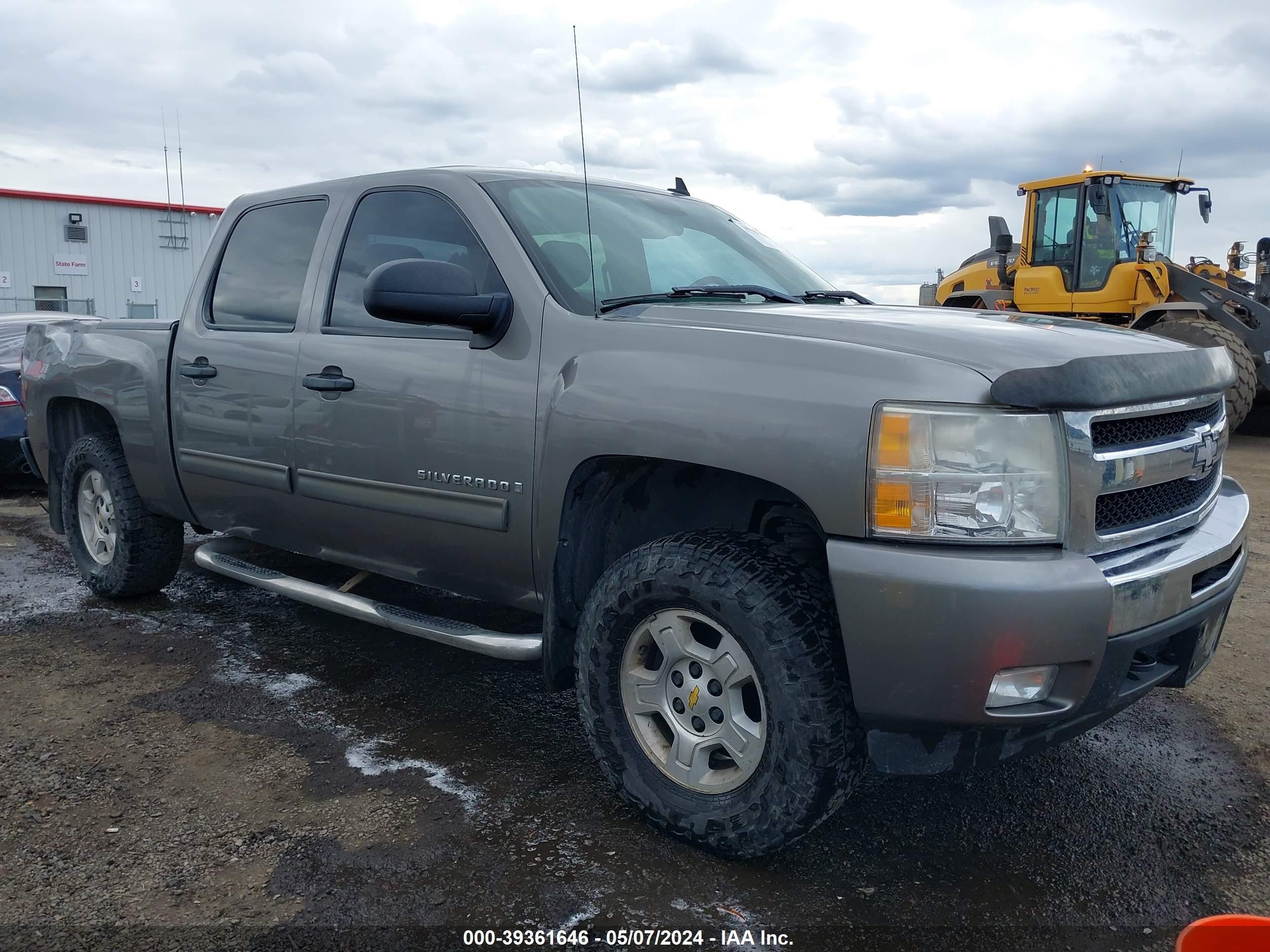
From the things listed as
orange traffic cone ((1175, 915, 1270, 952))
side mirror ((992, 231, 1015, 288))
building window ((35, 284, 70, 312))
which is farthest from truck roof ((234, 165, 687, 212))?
building window ((35, 284, 70, 312))

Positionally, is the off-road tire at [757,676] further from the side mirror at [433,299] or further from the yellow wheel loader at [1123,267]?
the yellow wheel loader at [1123,267]

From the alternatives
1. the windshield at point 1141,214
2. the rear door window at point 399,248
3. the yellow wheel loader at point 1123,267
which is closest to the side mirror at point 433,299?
the rear door window at point 399,248

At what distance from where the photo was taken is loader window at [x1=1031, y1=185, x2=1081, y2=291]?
41.7 ft

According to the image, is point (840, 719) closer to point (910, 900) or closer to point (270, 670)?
point (910, 900)

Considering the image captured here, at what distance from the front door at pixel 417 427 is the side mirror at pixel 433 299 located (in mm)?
70

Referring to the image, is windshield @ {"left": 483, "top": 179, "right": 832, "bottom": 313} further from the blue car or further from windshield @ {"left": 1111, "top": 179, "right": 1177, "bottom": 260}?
windshield @ {"left": 1111, "top": 179, "right": 1177, "bottom": 260}

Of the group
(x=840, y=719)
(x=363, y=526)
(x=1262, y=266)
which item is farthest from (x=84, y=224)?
(x=840, y=719)

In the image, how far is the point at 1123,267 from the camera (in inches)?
491

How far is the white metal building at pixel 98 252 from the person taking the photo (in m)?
26.1

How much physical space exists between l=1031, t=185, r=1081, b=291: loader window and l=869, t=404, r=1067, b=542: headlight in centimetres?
1153

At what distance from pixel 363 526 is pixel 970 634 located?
2.09 meters

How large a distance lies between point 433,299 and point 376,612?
1.09m

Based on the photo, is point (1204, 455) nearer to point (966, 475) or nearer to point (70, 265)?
point (966, 475)

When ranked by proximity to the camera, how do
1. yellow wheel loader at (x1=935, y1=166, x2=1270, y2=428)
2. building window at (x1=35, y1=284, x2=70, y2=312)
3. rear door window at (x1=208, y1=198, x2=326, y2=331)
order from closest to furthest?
rear door window at (x1=208, y1=198, x2=326, y2=331) → yellow wheel loader at (x1=935, y1=166, x2=1270, y2=428) → building window at (x1=35, y1=284, x2=70, y2=312)
